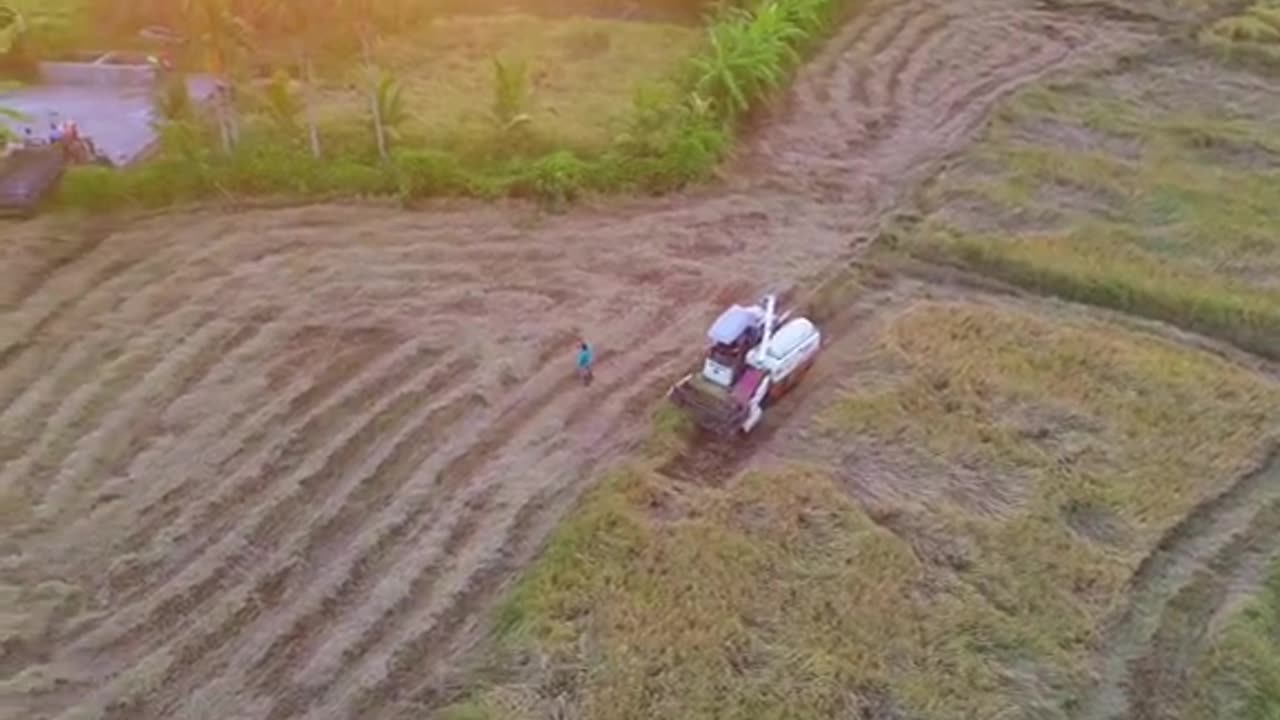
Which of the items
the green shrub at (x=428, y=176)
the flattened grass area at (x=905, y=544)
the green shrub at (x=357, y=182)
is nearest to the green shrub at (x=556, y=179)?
the green shrub at (x=428, y=176)

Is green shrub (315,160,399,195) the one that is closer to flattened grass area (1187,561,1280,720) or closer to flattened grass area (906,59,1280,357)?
flattened grass area (906,59,1280,357)

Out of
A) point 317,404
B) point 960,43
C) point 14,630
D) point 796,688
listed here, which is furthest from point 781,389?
point 960,43

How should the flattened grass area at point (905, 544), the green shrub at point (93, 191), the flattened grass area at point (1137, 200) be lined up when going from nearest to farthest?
1. the flattened grass area at point (905, 544)
2. the flattened grass area at point (1137, 200)
3. the green shrub at point (93, 191)

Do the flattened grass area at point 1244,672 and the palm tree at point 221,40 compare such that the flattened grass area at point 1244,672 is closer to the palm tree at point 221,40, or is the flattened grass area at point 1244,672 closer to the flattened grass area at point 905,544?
the flattened grass area at point 905,544

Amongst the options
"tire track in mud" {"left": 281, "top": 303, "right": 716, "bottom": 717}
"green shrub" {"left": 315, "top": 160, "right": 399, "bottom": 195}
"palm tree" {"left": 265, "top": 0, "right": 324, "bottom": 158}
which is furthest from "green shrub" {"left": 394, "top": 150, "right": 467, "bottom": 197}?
"tire track in mud" {"left": 281, "top": 303, "right": 716, "bottom": 717}

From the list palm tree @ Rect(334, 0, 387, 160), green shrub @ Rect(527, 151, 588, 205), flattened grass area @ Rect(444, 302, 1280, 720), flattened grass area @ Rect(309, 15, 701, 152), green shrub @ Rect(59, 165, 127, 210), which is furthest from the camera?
flattened grass area @ Rect(309, 15, 701, 152)
